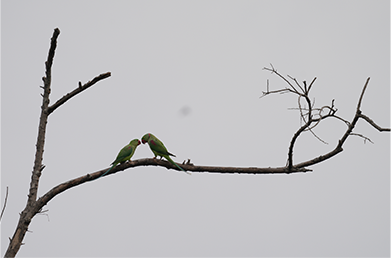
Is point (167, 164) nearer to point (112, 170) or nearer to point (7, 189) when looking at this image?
point (112, 170)

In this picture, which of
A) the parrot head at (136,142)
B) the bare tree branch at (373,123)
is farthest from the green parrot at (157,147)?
the bare tree branch at (373,123)

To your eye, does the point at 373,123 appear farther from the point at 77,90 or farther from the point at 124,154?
the point at 77,90

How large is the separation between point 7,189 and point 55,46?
1735mm

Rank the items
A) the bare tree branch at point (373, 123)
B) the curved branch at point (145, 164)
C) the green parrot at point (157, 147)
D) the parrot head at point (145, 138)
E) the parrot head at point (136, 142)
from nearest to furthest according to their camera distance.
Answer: the bare tree branch at point (373, 123) → the curved branch at point (145, 164) → the green parrot at point (157, 147) → the parrot head at point (136, 142) → the parrot head at point (145, 138)

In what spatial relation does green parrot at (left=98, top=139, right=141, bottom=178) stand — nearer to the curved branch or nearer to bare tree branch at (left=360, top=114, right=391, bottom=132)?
the curved branch

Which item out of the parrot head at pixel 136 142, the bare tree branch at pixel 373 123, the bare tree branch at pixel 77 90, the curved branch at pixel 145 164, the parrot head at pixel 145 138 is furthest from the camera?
the parrot head at pixel 145 138

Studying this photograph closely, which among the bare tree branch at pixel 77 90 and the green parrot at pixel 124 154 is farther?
the green parrot at pixel 124 154

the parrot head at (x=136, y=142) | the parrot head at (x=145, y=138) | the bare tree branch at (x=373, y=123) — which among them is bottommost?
the bare tree branch at (x=373, y=123)

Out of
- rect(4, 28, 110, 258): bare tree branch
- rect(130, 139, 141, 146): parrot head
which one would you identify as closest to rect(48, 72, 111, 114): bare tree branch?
rect(4, 28, 110, 258): bare tree branch

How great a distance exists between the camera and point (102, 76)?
3.54 metres

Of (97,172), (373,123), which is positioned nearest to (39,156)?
(97,172)

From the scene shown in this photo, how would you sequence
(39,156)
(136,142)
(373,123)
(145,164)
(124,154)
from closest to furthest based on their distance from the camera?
1. (373,123)
2. (39,156)
3. (124,154)
4. (145,164)
5. (136,142)

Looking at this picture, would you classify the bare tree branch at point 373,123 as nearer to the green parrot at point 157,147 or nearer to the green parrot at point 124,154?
the green parrot at point 157,147

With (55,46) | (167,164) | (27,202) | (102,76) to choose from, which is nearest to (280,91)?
(167,164)
